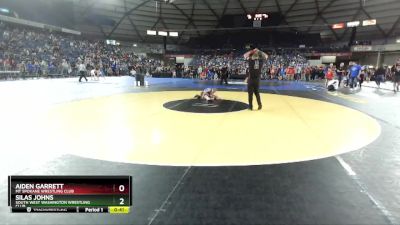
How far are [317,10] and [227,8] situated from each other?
11.6 m

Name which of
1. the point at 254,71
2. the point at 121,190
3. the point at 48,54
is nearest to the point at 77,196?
the point at 121,190

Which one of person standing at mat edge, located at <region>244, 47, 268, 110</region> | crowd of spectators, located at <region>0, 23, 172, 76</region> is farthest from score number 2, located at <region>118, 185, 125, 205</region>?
crowd of spectators, located at <region>0, 23, 172, 76</region>

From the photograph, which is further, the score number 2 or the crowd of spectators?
the crowd of spectators

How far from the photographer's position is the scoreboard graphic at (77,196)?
2152 mm

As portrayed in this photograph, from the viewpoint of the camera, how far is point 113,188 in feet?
7.13

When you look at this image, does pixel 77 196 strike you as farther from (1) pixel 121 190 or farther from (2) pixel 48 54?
(2) pixel 48 54

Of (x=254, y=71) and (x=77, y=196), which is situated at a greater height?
(x=254, y=71)

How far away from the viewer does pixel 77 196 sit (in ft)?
7.11

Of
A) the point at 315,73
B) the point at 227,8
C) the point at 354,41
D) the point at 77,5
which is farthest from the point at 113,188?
the point at 354,41

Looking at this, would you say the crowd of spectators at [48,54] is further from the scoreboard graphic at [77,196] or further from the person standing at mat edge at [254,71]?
the scoreboard graphic at [77,196]

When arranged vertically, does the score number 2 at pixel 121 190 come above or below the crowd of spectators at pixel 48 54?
below

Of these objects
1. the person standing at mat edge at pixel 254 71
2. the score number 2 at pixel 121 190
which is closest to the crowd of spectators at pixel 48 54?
the person standing at mat edge at pixel 254 71

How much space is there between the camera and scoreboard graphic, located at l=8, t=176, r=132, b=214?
2.15 metres

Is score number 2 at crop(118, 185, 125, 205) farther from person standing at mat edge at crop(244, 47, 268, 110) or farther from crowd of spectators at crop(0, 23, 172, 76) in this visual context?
crowd of spectators at crop(0, 23, 172, 76)
